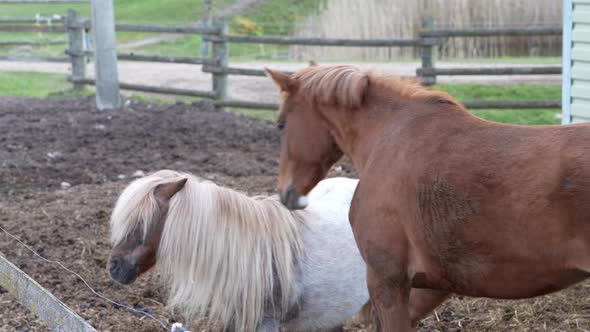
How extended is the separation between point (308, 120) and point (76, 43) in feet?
36.5

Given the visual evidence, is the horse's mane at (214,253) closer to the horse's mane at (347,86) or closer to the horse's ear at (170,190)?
the horse's ear at (170,190)

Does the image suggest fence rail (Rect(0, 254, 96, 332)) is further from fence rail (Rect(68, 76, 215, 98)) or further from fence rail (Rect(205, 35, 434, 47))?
fence rail (Rect(68, 76, 215, 98))

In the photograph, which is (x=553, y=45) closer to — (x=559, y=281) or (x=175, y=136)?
(x=175, y=136)

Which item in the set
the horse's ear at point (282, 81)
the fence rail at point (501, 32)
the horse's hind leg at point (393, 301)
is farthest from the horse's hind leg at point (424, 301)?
the fence rail at point (501, 32)

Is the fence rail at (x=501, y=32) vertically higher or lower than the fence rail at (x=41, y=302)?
higher

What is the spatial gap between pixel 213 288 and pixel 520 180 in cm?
185

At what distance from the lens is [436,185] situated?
301 cm

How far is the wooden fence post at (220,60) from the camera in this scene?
12.0 metres

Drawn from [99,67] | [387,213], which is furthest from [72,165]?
[387,213]

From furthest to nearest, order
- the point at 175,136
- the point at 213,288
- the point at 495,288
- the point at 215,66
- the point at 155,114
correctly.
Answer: the point at 215,66 < the point at 155,114 < the point at 175,136 < the point at 213,288 < the point at 495,288

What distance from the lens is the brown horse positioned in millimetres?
2732

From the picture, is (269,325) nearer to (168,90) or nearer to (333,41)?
(333,41)

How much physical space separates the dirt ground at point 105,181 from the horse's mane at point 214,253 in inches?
22.4

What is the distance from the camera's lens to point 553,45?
1653 cm
